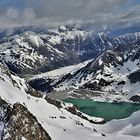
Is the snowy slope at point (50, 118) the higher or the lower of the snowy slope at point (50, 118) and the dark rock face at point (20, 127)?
the higher

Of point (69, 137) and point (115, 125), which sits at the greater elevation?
point (115, 125)

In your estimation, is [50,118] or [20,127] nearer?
[20,127]

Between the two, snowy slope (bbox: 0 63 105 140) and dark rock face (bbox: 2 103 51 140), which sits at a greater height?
snowy slope (bbox: 0 63 105 140)

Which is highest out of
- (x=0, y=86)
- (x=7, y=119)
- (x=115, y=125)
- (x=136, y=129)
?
(x=0, y=86)

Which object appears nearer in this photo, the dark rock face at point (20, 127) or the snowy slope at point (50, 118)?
the dark rock face at point (20, 127)

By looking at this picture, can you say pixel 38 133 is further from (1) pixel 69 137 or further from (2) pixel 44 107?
(2) pixel 44 107

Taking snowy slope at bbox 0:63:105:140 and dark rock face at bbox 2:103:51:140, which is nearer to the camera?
dark rock face at bbox 2:103:51:140

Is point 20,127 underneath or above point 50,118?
underneath

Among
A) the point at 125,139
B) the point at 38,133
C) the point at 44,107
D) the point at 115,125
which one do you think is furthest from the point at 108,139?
the point at 44,107
